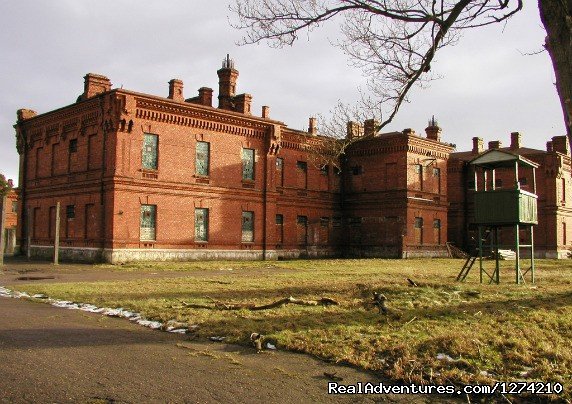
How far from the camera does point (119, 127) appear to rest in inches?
1091

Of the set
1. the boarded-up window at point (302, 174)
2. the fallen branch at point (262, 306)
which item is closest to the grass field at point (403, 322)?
the fallen branch at point (262, 306)

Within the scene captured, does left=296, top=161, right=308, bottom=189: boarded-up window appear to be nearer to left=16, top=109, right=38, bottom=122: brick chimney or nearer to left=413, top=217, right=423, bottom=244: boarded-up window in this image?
left=413, top=217, right=423, bottom=244: boarded-up window

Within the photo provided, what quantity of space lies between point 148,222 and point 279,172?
1065 cm

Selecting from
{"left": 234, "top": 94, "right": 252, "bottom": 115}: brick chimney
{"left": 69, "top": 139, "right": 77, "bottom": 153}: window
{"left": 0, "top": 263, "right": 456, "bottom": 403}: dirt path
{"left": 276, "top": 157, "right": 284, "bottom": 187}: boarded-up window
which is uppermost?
{"left": 234, "top": 94, "right": 252, "bottom": 115}: brick chimney

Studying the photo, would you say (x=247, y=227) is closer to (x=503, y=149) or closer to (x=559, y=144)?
(x=503, y=149)

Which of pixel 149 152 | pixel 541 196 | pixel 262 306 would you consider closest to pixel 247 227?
pixel 149 152

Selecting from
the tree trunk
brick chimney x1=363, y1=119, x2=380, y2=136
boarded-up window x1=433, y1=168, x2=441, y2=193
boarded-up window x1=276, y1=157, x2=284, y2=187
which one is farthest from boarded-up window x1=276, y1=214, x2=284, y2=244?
the tree trunk

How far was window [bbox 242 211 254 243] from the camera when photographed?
32.9 meters

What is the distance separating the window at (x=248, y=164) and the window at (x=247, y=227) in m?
2.28

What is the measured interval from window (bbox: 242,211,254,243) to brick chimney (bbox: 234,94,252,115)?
6.63 metres

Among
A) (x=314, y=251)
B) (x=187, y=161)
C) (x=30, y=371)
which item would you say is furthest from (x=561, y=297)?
(x=314, y=251)

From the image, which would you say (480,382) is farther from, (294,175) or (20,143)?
(20,143)

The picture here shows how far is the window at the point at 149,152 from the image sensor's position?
28.9 m

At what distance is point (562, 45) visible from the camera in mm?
7121
